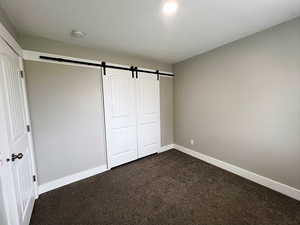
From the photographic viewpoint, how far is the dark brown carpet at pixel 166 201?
5.16ft

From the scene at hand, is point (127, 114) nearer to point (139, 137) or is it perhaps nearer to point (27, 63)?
point (139, 137)

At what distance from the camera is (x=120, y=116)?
2.80 m

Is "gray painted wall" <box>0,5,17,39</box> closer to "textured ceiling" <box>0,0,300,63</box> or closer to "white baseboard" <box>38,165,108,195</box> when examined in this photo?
"textured ceiling" <box>0,0,300,63</box>

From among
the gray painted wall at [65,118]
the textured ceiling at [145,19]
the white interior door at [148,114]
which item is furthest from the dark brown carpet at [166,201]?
the textured ceiling at [145,19]

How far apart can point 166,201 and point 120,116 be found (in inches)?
68.2

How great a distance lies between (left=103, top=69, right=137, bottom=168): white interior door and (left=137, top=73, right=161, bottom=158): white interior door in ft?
0.53

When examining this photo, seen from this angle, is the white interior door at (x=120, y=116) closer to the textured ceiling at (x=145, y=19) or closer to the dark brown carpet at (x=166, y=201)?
the dark brown carpet at (x=166, y=201)

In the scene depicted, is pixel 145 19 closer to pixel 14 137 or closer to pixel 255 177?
pixel 14 137

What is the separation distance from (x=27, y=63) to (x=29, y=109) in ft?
2.19

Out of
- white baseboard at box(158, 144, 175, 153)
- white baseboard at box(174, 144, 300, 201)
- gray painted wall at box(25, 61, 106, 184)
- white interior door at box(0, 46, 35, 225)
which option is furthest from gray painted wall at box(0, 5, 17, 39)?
white baseboard at box(174, 144, 300, 201)

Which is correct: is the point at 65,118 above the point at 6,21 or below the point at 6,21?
below

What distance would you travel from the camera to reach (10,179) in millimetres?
1144

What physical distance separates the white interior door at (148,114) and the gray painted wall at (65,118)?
0.89 metres

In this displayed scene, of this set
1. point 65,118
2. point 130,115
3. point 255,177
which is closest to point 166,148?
point 130,115
